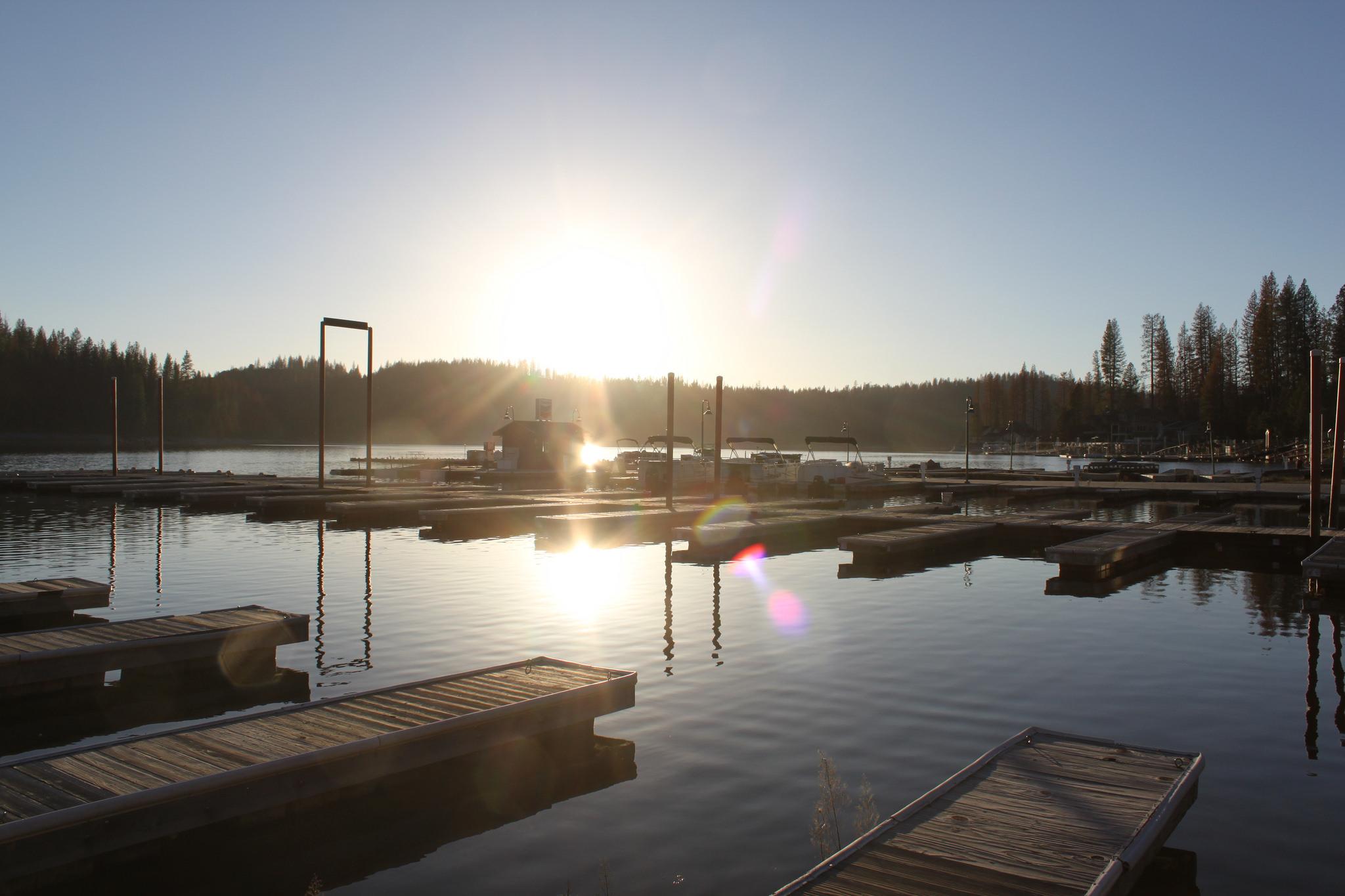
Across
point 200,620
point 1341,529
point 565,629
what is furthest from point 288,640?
point 1341,529

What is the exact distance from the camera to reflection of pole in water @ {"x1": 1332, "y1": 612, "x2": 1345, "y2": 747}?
9.63m

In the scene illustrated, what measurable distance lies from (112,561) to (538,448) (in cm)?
3205

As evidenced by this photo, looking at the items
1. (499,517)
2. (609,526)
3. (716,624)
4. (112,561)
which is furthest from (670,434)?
(112,561)

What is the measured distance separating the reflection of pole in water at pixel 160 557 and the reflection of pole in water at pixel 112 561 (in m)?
0.71

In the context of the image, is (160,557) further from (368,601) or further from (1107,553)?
(1107,553)

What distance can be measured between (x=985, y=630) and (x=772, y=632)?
3250mm

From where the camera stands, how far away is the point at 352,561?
848 inches

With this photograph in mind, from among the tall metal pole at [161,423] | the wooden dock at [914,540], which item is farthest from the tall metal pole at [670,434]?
the tall metal pole at [161,423]

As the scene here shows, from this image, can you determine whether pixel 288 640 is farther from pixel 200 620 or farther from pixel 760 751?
pixel 760 751

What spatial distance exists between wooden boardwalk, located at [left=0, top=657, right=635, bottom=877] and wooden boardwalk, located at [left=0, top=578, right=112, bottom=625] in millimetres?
8288

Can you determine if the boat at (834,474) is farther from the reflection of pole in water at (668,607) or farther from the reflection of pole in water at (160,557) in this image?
the reflection of pole in water at (160,557)

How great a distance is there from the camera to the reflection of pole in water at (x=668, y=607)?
12281mm

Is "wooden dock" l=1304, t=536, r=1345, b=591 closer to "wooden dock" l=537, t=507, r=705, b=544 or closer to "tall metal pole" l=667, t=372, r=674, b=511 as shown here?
"wooden dock" l=537, t=507, r=705, b=544

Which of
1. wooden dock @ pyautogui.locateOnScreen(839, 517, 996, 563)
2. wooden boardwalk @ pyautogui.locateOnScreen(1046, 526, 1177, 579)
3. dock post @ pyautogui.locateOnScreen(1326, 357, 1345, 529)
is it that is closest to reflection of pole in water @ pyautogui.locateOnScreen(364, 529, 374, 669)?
wooden dock @ pyautogui.locateOnScreen(839, 517, 996, 563)
